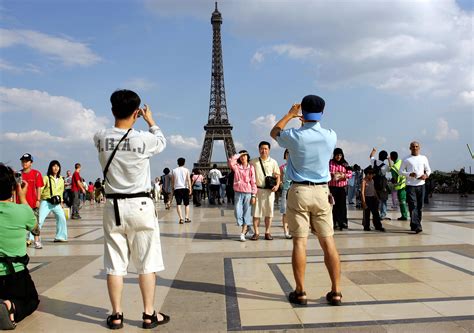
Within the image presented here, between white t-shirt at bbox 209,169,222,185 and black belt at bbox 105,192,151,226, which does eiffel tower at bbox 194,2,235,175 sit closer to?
white t-shirt at bbox 209,169,222,185

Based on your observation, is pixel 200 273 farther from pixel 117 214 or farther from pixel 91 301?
pixel 117 214

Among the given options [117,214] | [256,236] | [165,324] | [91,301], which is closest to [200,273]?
[91,301]

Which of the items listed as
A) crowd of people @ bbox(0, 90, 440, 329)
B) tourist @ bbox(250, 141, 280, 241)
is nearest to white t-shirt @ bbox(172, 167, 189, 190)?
tourist @ bbox(250, 141, 280, 241)

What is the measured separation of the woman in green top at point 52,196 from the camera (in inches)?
329

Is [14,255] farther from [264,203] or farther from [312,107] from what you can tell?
[264,203]

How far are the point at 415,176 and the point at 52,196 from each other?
22.5ft

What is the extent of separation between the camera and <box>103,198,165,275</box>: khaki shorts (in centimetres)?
350

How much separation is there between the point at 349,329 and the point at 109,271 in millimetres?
1910

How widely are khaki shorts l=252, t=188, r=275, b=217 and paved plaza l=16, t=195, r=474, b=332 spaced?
517mm

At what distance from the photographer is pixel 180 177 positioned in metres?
11.6

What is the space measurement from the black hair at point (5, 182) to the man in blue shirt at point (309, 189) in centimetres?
244

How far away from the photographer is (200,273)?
5406 millimetres

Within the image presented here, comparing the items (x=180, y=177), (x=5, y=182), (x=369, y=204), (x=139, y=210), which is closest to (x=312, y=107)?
(x=139, y=210)

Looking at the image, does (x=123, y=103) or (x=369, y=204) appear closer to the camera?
(x=123, y=103)
